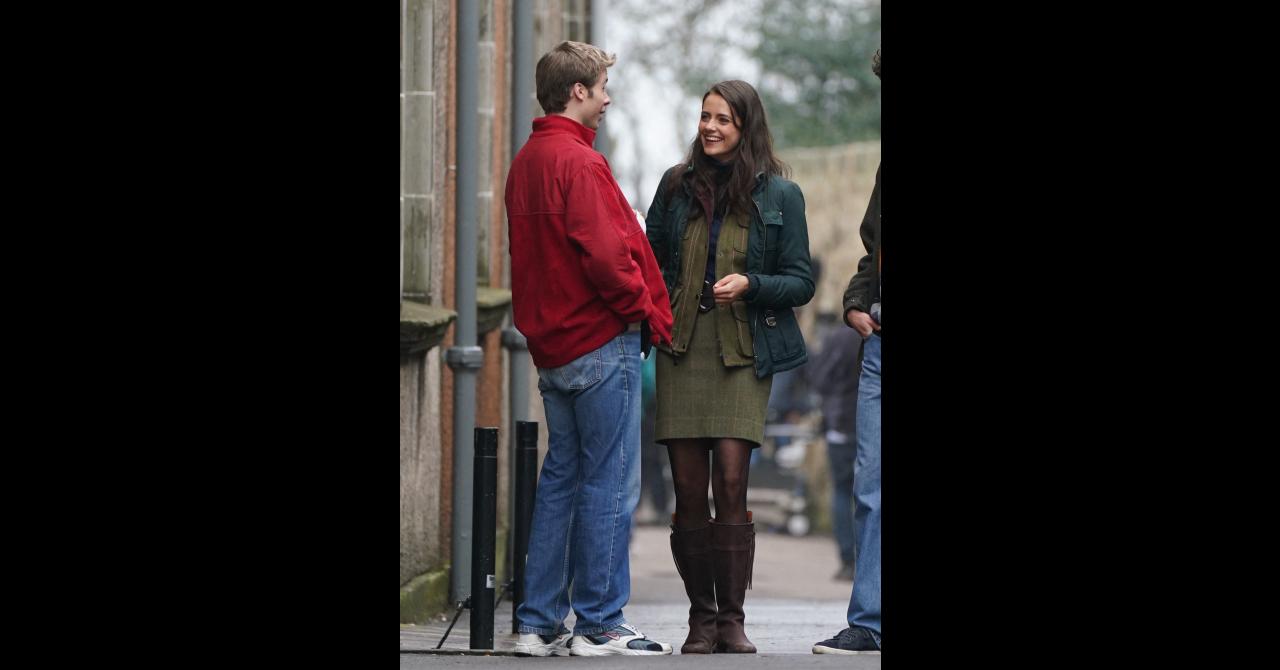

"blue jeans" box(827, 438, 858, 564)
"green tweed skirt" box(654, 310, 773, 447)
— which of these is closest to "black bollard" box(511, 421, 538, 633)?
"green tweed skirt" box(654, 310, 773, 447)

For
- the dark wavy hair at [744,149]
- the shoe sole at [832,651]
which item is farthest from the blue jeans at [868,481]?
the dark wavy hair at [744,149]

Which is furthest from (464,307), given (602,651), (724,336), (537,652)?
(602,651)

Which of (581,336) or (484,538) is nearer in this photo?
(581,336)

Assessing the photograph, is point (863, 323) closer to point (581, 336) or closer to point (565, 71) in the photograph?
point (581, 336)

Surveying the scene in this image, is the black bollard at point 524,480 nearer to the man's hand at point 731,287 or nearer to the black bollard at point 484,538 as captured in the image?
the black bollard at point 484,538

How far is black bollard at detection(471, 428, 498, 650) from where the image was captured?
775 centimetres

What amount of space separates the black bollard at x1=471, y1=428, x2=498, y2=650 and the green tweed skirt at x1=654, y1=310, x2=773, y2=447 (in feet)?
2.01

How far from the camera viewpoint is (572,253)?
706 cm

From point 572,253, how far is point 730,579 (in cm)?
126

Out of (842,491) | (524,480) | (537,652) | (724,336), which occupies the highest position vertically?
(724,336)

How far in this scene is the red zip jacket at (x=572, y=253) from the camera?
6969mm

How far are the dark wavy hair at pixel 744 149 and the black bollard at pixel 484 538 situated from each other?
1140mm
